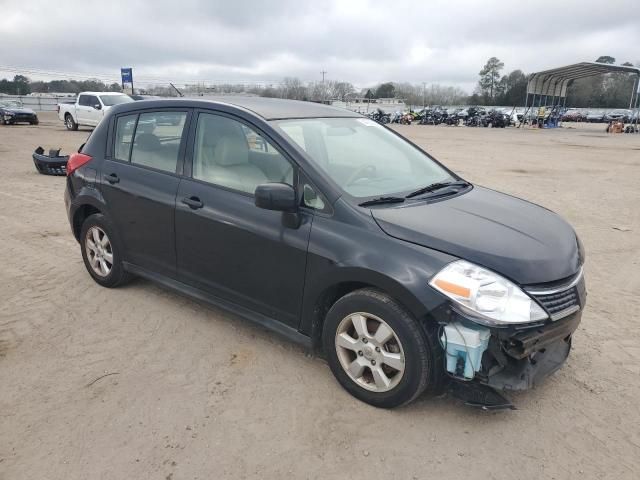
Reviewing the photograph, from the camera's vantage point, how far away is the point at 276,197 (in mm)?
2904

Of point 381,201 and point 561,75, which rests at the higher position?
point 561,75

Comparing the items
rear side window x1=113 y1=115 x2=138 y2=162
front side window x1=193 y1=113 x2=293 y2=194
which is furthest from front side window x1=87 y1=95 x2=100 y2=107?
front side window x1=193 y1=113 x2=293 y2=194

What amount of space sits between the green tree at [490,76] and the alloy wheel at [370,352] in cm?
9967

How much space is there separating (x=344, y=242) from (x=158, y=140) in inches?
79.0

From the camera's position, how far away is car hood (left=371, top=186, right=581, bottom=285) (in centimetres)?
263

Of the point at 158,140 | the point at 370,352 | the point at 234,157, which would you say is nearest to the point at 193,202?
the point at 234,157

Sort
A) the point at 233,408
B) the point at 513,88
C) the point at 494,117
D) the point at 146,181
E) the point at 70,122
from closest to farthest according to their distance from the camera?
the point at 233,408 < the point at 146,181 < the point at 70,122 < the point at 494,117 < the point at 513,88

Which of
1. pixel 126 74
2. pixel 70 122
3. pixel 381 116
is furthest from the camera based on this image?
pixel 381 116

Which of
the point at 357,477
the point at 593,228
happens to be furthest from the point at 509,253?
the point at 593,228

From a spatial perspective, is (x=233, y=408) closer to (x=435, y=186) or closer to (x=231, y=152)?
(x=231, y=152)

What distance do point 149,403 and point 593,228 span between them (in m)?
6.73

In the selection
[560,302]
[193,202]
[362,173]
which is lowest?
[560,302]

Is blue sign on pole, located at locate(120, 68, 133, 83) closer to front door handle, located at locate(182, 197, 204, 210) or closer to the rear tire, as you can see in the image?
the rear tire

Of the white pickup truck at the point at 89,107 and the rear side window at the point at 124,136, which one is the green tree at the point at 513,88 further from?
the rear side window at the point at 124,136
